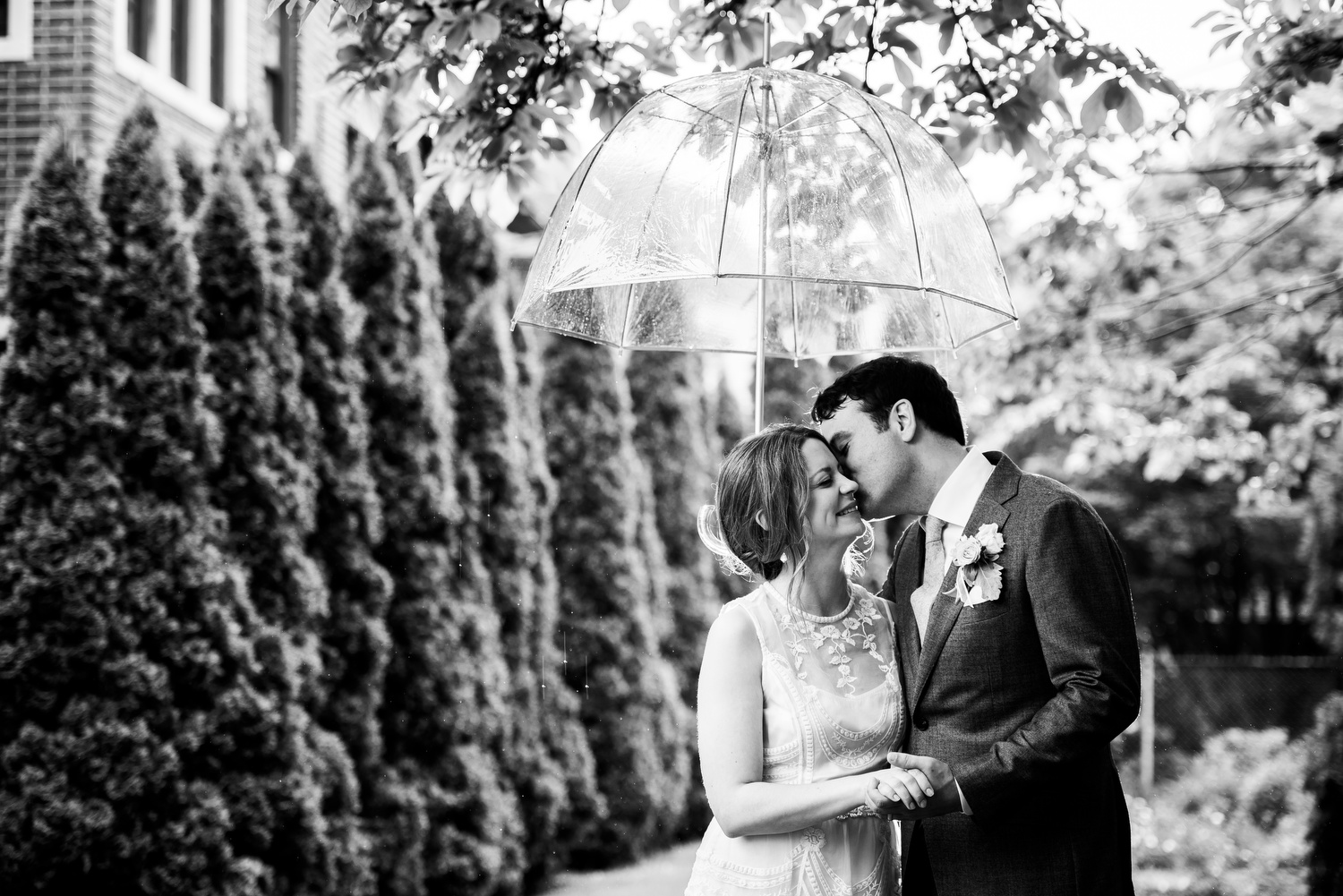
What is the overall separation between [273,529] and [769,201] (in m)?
4.53

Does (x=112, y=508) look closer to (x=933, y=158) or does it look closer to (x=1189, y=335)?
(x=933, y=158)

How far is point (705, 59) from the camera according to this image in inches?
201

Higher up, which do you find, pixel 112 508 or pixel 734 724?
pixel 112 508

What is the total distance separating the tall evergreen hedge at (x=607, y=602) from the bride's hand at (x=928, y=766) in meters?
8.12

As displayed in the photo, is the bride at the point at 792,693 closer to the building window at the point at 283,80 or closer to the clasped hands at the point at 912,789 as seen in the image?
the clasped hands at the point at 912,789

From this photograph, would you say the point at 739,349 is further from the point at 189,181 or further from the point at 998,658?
the point at 189,181

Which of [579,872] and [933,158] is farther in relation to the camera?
[579,872]

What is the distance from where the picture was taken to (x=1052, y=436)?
21.7m

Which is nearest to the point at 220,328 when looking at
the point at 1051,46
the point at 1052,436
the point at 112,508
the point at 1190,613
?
the point at 112,508

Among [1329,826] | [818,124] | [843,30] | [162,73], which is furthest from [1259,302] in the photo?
[162,73]

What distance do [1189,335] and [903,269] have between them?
1722cm

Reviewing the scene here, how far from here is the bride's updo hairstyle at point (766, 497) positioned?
3170mm

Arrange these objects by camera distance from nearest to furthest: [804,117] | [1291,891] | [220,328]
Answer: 1. [804,117]
2. [220,328]
3. [1291,891]

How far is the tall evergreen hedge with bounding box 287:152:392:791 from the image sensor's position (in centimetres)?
756
